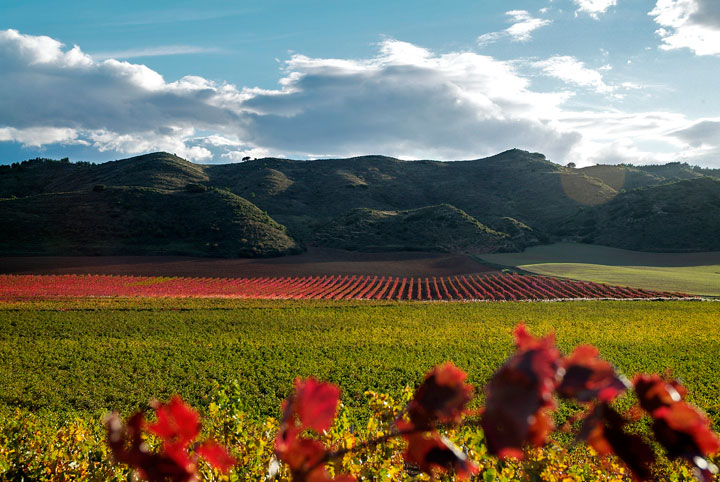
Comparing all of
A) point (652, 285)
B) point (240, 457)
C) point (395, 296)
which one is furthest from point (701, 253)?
point (240, 457)

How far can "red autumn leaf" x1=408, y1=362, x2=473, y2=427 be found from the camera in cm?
86

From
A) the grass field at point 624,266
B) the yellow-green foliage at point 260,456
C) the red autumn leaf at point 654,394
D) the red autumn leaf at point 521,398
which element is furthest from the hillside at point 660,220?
the red autumn leaf at point 521,398

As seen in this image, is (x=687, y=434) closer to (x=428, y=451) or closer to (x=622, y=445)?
(x=622, y=445)

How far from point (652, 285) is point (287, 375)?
108 ft

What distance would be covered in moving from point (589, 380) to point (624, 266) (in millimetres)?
56197

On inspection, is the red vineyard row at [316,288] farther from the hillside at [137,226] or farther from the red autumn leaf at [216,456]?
the red autumn leaf at [216,456]

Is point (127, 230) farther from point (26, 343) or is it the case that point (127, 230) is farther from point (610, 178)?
point (610, 178)

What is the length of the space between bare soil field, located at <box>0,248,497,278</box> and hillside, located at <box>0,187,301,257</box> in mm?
3279

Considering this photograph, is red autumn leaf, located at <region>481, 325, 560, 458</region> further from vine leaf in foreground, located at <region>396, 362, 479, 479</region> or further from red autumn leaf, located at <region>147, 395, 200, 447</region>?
red autumn leaf, located at <region>147, 395, 200, 447</region>

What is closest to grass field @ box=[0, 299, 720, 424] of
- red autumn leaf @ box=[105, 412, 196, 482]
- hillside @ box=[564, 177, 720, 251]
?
red autumn leaf @ box=[105, 412, 196, 482]

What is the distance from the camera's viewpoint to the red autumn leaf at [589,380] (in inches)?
27.8

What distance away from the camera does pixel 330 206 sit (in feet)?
292

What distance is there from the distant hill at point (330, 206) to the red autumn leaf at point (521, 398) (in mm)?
51541

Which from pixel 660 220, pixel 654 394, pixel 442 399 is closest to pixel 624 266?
pixel 660 220
